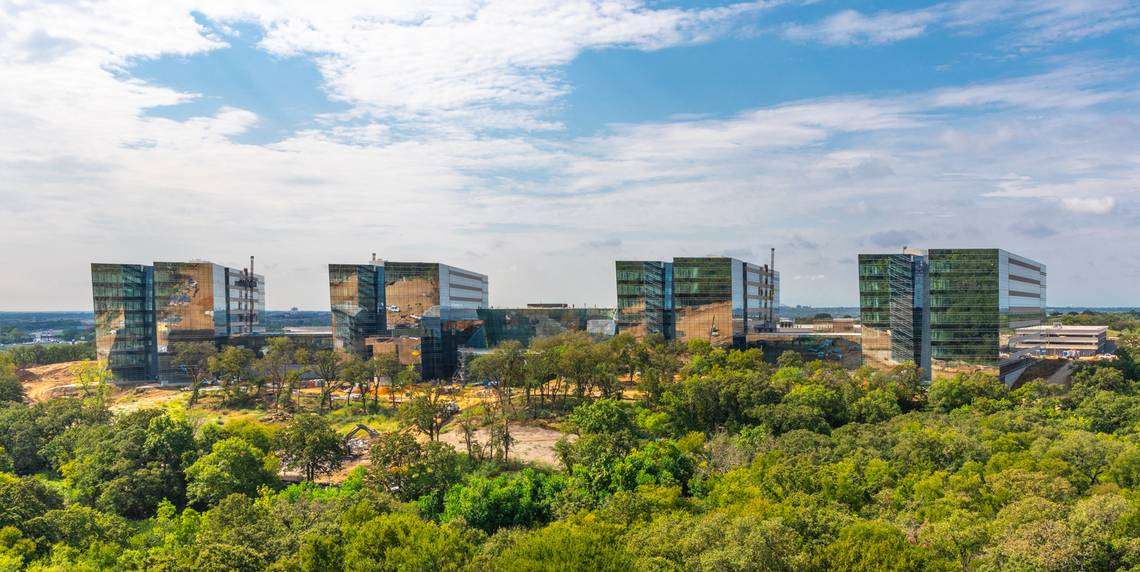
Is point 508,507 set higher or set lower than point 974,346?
lower

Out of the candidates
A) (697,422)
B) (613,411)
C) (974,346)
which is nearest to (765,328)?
(974,346)

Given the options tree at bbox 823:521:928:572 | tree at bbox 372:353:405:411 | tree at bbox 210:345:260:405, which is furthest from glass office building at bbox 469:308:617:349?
tree at bbox 823:521:928:572

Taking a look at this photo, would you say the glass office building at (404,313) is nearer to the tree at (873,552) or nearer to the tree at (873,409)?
the tree at (873,409)

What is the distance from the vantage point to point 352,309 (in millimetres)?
96250

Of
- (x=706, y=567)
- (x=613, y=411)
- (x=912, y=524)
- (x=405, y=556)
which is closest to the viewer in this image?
(x=706, y=567)

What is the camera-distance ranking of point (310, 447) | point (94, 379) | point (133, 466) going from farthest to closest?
point (94, 379) → point (310, 447) → point (133, 466)

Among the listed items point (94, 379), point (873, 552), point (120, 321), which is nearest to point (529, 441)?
point (873, 552)

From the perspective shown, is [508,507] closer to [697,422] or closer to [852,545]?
[852,545]

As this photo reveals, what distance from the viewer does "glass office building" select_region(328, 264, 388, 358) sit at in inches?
3784

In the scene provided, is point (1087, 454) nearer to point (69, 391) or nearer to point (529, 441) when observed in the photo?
point (529, 441)

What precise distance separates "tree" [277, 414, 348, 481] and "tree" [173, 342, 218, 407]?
4474 centimetres

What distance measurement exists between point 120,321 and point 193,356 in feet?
38.8

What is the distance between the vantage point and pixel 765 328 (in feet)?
349

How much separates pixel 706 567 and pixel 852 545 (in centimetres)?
642
